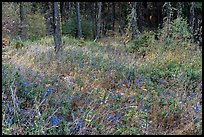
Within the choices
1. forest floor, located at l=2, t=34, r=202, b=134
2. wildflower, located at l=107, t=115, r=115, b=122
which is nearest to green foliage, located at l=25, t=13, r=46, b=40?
forest floor, located at l=2, t=34, r=202, b=134

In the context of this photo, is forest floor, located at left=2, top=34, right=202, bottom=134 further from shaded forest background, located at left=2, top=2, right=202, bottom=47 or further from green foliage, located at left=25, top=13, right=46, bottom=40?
green foliage, located at left=25, top=13, right=46, bottom=40

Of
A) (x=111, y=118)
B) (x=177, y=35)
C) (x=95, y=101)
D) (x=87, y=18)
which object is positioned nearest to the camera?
(x=111, y=118)

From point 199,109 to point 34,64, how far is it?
395 centimetres

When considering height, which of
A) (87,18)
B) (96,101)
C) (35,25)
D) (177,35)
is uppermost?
(177,35)

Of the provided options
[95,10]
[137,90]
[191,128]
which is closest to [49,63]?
[137,90]

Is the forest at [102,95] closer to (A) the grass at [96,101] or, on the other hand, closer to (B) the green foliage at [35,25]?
(A) the grass at [96,101]

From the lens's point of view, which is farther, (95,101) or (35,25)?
(35,25)

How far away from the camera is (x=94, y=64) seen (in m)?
7.37

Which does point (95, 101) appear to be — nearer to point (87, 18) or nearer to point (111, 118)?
point (111, 118)

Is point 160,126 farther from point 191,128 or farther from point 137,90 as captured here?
point 137,90

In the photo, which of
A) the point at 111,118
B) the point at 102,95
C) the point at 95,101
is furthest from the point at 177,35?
the point at 111,118

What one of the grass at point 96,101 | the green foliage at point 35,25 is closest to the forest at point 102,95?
the grass at point 96,101

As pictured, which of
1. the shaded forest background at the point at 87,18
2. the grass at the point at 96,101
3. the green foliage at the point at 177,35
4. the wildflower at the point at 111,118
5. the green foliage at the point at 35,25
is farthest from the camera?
the green foliage at the point at 35,25

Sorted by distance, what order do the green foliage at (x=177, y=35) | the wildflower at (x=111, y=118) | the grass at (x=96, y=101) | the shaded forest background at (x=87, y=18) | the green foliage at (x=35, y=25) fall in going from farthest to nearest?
the green foliage at (x=35, y=25) < the shaded forest background at (x=87, y=18) < the green foliage at (x=177, y=35) < the wildflower at (x=111, y=118) < the grass at (x=96, y=101)
